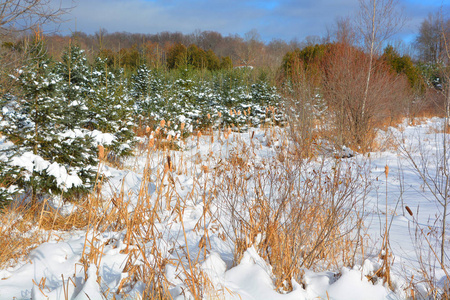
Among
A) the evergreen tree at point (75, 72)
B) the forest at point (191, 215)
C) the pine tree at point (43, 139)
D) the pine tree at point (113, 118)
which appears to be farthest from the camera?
the pine tree at point (113, 118)

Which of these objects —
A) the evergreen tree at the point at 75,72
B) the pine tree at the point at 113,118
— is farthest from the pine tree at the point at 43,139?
the pine tree at the point at 113,118

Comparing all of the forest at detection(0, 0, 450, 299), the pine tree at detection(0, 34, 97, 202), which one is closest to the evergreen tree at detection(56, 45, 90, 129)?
the forest at detection(0, 0, 450, 299)

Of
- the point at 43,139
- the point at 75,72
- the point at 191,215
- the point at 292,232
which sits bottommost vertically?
the point at 191,215

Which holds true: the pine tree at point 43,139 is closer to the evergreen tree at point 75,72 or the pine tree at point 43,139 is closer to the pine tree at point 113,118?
the evergreen tree at point 75,72

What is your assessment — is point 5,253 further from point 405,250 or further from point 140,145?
point 140,145

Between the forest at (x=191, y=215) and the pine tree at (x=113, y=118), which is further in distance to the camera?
the pine tree at (x=113, y=118)

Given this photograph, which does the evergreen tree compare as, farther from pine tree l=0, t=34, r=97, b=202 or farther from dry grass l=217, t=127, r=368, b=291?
dry grass l=217, t=127, r=368, b=291

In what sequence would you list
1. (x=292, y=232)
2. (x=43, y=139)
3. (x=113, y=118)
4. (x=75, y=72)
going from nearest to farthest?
(x=292, y=232) < (x=43, y=139) < (x=113, y=118) < (x=75, y=72)

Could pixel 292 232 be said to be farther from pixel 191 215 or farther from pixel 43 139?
pixel 43 139

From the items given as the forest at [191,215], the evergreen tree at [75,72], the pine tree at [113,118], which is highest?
the evergreen tree at [75,72]

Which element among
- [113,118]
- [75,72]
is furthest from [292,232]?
[75,72]

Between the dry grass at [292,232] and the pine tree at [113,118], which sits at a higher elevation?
the pine tree at [113,118]

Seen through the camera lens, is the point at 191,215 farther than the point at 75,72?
No

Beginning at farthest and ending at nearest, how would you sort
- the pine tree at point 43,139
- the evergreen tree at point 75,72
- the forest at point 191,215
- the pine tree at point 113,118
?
the pine tree at point 113,118 < the evergreen tree at point 75,72 < the pine tree at point 43,139 < the forest at point 191,215
